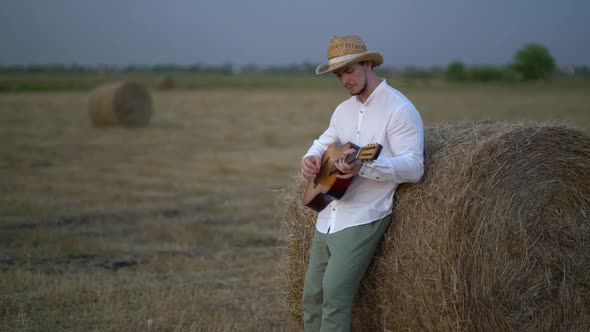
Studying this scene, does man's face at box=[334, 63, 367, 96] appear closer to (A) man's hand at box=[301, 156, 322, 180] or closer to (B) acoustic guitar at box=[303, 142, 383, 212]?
(B) acoustic guitar at box=[303, 142, 383, 212]

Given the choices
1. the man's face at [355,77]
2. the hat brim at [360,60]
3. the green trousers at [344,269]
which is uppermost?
the hat brim at [360,60]

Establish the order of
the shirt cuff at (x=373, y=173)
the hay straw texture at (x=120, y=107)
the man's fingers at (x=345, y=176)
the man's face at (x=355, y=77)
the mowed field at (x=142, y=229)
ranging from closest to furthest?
the shirt cuff at (x=373, y=173)
the man's fingers at (x=345, y=176)
the man's face at (x=355, y=77)
the mowed field at (x=142, y=229)
the hay straw texture at (x=120, y=107)

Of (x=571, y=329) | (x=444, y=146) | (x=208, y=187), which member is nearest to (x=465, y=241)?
(x=444, y=146)

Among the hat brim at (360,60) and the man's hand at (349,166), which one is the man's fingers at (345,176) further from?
the hat brim at (360,60)

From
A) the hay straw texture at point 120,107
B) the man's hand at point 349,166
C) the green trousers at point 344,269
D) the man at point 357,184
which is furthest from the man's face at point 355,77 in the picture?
the hay straw texture at point 120,107

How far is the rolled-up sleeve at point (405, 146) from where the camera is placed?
3.84 metres

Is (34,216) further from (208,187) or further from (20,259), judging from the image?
(208,187)

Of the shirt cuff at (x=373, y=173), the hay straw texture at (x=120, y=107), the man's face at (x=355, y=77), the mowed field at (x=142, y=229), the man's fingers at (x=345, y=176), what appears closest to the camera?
the shirt cuff at (x=373, y=173)

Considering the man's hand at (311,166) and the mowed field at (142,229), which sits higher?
the man's hand at (311,166)

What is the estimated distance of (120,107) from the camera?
20.7 metres

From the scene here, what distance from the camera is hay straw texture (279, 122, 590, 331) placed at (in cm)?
392

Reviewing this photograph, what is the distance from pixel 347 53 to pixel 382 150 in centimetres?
59

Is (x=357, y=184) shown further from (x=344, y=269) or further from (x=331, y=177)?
(x=344, y=269)

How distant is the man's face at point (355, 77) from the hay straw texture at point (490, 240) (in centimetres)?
63
